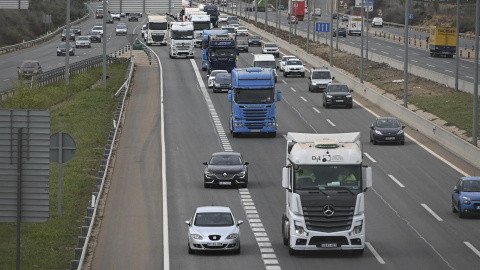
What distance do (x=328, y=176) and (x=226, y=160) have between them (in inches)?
563

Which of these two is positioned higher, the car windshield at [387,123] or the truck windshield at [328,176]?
the truck windshield at [328,176]

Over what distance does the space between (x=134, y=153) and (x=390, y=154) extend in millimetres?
13437

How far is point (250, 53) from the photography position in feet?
381

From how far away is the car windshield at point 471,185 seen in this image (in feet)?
124

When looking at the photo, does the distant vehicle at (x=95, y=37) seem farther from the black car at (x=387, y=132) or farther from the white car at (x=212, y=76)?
the black car at (x=387, y=132)

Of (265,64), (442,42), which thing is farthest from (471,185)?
(442,42)

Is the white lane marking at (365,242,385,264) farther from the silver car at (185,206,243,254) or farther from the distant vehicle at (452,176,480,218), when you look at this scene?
the distant vehicle at (452,176,480,218)

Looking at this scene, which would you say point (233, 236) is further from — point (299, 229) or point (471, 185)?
point (471, 185)

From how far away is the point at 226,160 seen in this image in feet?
144

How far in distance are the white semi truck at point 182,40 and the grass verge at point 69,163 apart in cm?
759

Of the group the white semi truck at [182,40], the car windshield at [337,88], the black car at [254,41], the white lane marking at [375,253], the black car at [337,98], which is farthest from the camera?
the black car at [254,41]

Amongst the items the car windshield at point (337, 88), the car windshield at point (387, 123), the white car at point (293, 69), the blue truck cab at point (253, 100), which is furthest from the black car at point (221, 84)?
the car windshield at point (387, 123)

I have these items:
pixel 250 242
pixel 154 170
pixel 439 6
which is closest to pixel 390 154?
pixel 154 170

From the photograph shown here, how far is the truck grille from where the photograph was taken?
29578 millimetres
